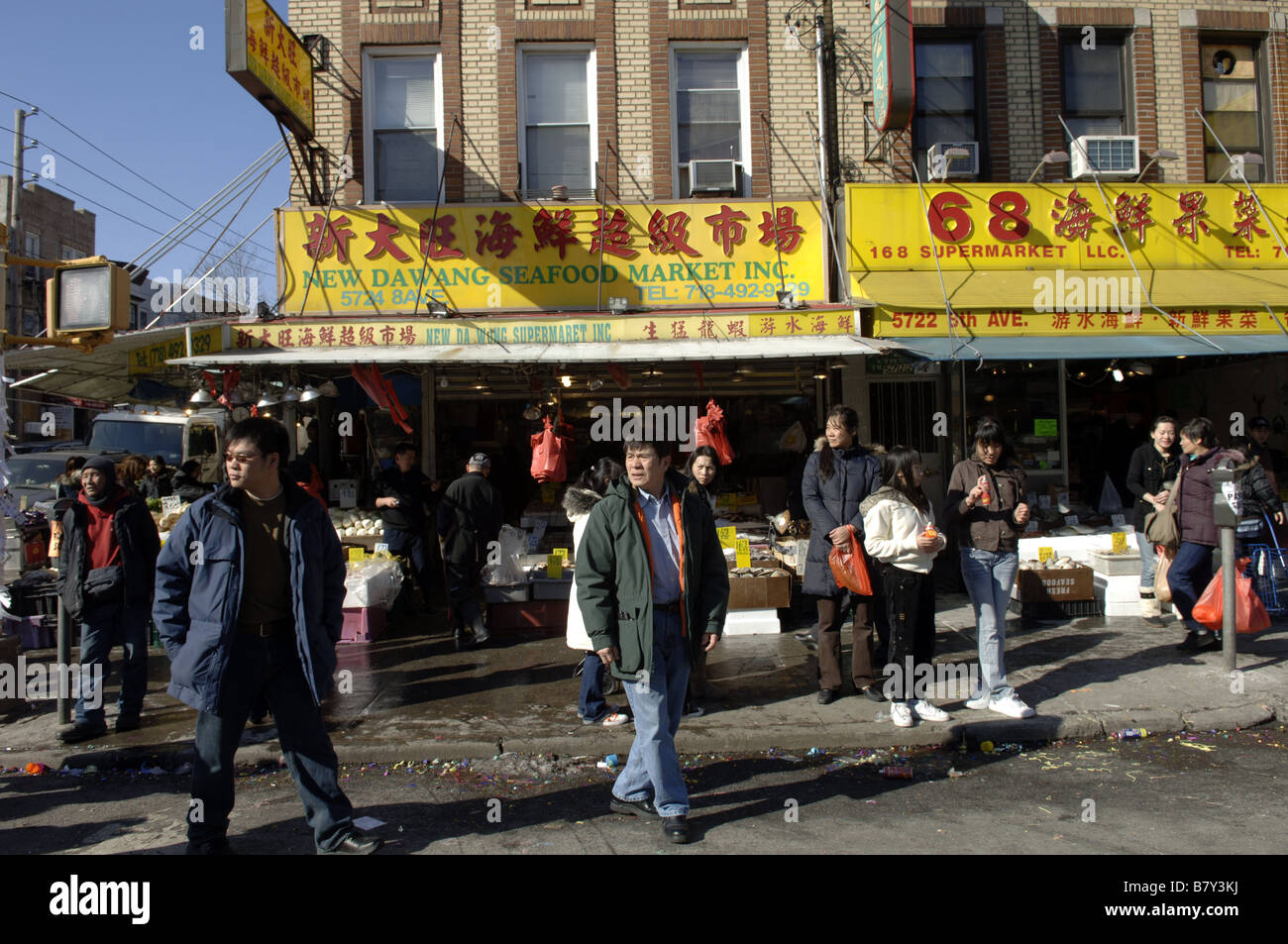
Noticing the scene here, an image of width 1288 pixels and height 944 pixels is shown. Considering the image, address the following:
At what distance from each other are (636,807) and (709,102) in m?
9.29

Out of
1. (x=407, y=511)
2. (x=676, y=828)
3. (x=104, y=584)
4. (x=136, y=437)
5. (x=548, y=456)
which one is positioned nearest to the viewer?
(x=676, y=828)

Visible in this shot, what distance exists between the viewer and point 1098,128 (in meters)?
11.5

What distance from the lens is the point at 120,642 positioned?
21.6 feet

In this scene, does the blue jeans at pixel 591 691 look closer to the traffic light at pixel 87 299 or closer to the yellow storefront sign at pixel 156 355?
the traffic light at pixel 87 299

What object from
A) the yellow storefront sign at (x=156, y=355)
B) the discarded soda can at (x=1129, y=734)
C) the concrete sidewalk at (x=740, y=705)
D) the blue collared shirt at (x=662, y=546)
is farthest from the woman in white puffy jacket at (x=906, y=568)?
the yellow storefront sign at (x=156, y=355)

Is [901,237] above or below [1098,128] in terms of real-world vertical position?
below

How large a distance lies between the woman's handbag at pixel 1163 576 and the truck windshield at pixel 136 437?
17084 millimetres

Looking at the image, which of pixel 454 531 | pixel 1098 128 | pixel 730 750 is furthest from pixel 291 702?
pixel 1098 128

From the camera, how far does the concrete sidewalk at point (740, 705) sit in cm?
586

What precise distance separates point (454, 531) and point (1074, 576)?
6356 mm

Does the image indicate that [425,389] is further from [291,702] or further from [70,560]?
[291,702]

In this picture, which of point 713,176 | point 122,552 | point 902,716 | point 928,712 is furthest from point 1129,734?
point 713,176

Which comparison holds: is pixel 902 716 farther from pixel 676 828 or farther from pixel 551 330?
pixel 551 330

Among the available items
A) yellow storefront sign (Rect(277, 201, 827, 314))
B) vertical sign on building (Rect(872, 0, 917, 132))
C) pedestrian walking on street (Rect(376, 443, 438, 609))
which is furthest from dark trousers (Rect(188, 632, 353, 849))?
vertical sign on building (Rect(872, 0, 917, 132))
